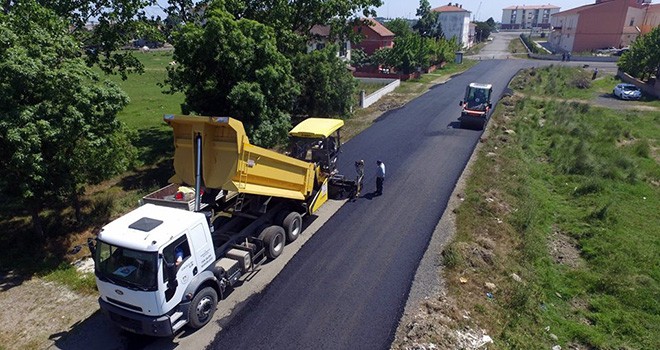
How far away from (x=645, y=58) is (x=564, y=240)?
3325cm

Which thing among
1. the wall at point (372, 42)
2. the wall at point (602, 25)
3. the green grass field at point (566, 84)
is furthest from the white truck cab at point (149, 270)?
the wall at point (602, 25)

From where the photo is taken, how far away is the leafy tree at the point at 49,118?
372 inches

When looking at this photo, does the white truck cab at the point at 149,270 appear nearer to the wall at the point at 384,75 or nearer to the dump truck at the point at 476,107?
the dump truck at the point at 476,107

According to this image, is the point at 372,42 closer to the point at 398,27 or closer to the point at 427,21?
the point at 398,27

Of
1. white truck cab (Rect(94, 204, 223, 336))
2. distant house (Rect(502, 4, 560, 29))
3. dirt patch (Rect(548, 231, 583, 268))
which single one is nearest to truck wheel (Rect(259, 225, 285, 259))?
white truck cab (Rect(94, 204, 223, 336))

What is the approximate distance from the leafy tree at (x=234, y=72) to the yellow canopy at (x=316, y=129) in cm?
301

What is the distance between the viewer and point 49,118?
9.91 meters

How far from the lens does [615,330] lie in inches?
347

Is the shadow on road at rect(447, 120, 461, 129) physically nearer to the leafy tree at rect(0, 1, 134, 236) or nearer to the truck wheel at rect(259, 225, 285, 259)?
the truck wheel at rect(259, 225, 285, 259)

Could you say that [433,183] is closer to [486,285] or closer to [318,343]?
[486,285]

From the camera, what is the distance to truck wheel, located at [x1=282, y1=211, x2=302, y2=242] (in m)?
11.5

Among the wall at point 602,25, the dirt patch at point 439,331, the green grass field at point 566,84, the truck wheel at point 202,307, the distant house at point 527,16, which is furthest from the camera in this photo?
the distant house at point 527,16

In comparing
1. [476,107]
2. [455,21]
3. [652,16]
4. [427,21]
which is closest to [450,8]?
[455,21]

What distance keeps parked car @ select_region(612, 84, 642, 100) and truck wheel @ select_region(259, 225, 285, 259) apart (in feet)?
115
